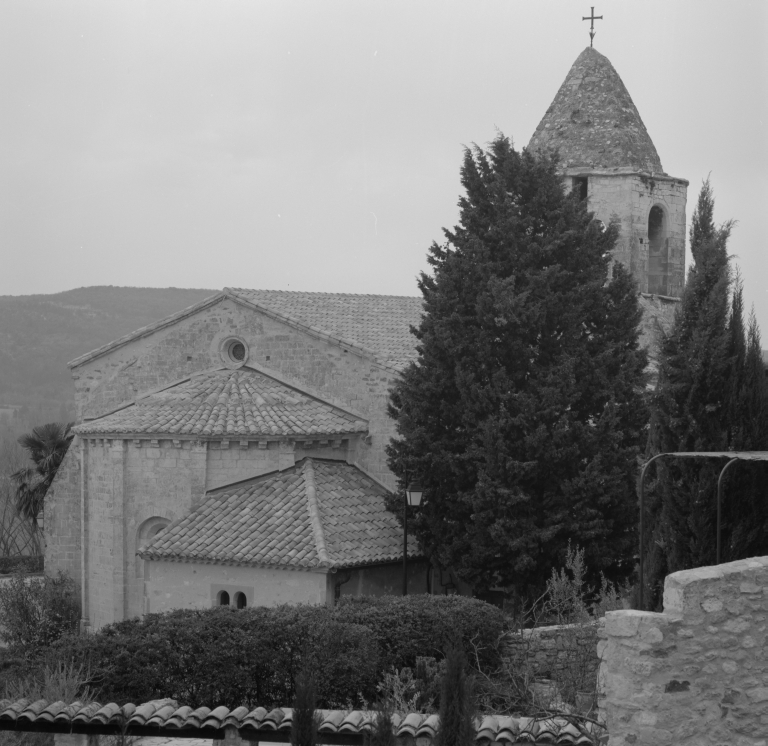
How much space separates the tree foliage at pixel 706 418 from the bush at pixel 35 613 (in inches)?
474

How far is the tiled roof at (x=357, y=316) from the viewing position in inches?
856

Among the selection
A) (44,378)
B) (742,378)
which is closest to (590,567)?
(742,378)

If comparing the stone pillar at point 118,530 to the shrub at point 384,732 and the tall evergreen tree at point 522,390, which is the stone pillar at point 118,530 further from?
the shrub at point 384,732

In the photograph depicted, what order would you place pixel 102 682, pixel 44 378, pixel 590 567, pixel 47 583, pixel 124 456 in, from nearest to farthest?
1. pixel 102 682
2. pixel 590 567
3. pixel 124 456
4. pixel 47 583
5. pixel 44 378

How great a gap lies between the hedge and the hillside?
59.7 metres

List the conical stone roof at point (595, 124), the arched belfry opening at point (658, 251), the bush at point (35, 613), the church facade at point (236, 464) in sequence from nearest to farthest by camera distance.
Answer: the church facade at point (236, 464) < the bush at point (35, 613) < the conical stone roof at point (595, 124) < the arched belfry opening at point (658, 251)

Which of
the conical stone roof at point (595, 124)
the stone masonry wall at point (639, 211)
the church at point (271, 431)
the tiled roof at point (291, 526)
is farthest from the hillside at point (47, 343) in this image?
the tiled roof at point (291, 526)

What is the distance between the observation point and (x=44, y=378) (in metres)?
74.9

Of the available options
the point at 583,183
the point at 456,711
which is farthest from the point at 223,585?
the point at 583,183

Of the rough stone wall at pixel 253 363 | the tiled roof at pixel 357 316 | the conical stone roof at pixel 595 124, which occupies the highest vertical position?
the conical stone roof at pixel 595 124

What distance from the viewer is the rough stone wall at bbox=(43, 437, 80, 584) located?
943 inches

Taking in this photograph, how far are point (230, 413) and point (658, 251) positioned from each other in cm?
971

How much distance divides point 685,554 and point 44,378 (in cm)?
6622

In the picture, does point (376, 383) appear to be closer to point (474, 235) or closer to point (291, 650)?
point (474, 235)
